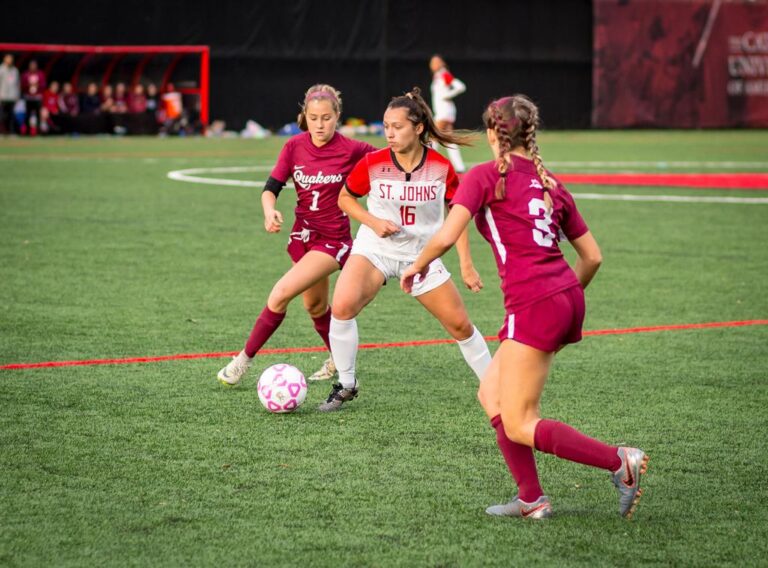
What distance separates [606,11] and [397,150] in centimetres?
3505

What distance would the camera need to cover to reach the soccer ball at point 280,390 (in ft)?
22.9

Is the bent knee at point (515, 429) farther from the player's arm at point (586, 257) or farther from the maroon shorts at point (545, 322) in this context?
the player's arm at point (586, 257)

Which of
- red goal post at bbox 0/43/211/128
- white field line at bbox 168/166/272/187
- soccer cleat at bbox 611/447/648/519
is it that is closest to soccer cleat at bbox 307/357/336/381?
soccer cleat at bbox 611/447/648/519

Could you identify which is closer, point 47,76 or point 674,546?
point 674,546

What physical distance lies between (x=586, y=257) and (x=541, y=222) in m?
0.30

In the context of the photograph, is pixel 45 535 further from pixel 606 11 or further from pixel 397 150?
pixel 606 11

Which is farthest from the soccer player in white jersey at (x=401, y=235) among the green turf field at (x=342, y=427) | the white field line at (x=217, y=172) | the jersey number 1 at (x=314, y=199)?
the white field line at (x=217, y=172)

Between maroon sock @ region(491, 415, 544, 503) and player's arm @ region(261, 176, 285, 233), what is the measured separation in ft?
8.17

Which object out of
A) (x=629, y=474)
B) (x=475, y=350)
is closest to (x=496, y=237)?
(x=629, y=474)

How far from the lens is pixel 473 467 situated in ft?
19.8

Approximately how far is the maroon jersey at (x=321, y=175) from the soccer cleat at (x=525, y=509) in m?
2.87

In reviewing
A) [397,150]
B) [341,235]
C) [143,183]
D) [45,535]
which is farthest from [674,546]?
[143,183]

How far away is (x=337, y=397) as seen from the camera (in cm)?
Result: 721

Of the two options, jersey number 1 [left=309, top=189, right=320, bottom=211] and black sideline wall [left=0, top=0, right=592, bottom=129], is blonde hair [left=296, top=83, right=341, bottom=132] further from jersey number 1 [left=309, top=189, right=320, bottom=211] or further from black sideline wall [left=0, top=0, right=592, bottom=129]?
black sideline wall [left=0, top=0, right=592, bottom=129]
